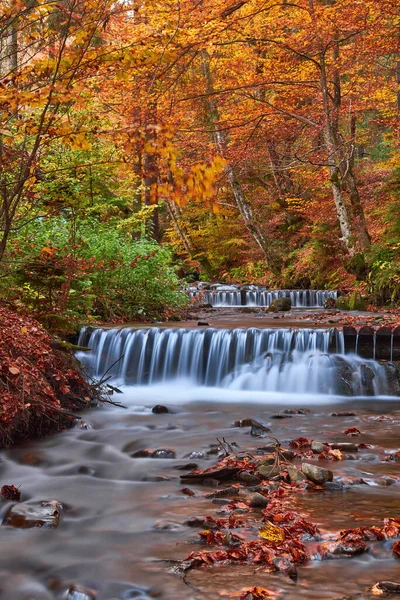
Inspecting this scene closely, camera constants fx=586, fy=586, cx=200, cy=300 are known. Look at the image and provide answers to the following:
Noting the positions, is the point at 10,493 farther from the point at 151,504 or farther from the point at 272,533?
the point at 272,533

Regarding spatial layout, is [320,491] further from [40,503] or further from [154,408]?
[154,408]

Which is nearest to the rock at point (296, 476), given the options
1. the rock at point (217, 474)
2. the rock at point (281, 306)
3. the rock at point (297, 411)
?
the rock at point (217, 474)

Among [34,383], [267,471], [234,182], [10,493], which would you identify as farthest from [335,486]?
[234,182]

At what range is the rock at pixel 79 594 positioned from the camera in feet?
10.4

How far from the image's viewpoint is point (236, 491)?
4574mm

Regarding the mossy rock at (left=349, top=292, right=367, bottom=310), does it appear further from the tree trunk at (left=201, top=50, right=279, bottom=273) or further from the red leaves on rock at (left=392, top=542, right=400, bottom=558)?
the red leaves on rock at (left=392, top=542, right=400, bottom=558)

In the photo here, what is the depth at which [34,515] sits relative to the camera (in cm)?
434

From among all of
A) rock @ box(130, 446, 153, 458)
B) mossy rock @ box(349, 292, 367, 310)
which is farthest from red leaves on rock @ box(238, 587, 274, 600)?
mossy rock @ box(349, 292, 367, 310)

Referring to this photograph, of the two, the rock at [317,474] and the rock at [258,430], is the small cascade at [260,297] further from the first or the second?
the rock at [317,474]

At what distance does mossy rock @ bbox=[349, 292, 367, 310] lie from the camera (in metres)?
15.1

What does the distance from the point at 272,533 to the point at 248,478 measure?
46.6 inches

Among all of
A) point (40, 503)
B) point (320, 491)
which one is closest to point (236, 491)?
point (320, 491)

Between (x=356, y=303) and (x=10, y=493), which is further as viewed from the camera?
→ (x=356, y=303)

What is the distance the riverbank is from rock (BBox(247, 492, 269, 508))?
2.79 metres
